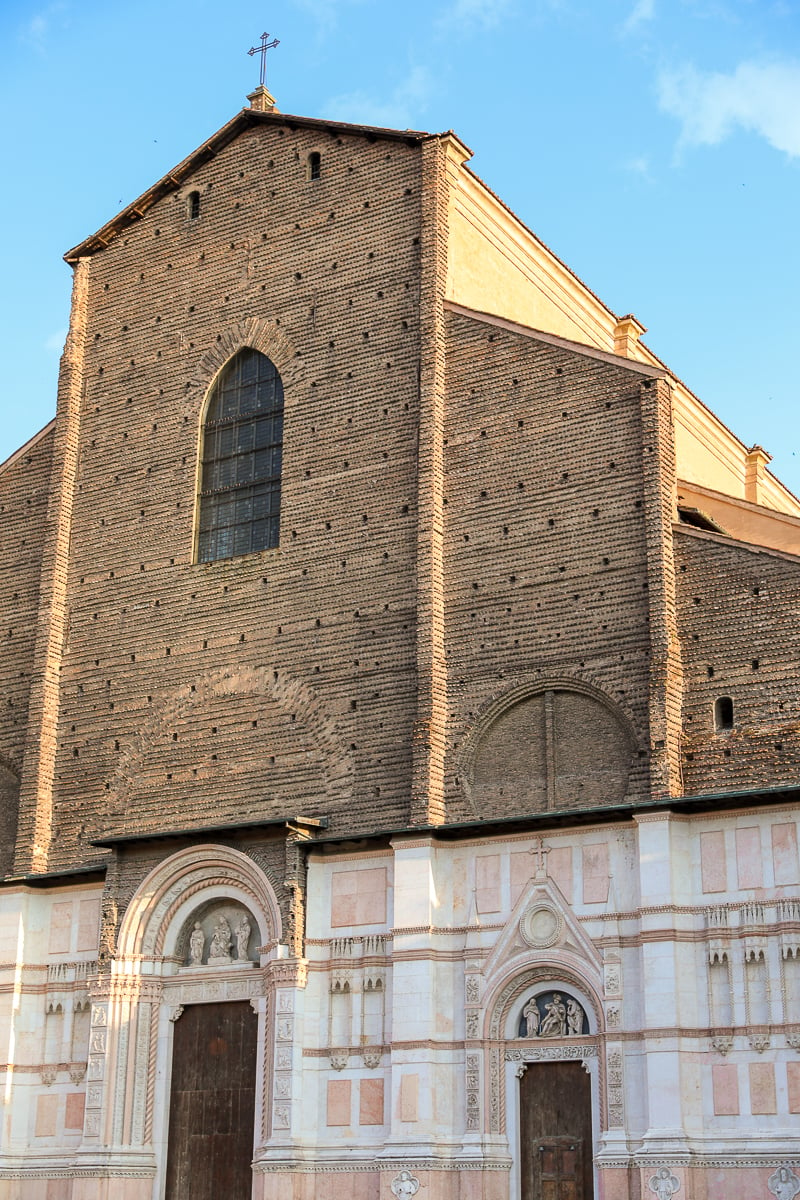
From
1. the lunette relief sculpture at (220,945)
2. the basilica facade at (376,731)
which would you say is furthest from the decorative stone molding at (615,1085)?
the lunette relief sculpture at (220,945)

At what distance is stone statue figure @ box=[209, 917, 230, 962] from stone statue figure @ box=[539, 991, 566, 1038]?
3.94 metres

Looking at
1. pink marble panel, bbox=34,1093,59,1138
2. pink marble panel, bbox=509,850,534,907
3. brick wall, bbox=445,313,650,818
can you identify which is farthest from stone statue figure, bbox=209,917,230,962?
pink marble panel, bbox=509,850,534,907

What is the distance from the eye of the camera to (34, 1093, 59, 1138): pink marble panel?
18.5 m

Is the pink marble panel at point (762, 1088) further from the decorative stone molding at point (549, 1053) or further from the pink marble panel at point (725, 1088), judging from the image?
the decorative stone molding at point (549, 1053)

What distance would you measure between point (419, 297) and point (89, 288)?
5.59 meters

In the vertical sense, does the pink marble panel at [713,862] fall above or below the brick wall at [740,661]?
below

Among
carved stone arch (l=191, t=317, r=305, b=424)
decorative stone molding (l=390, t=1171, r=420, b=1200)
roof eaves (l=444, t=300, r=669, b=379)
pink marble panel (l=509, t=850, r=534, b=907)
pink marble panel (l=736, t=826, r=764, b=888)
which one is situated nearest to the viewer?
pink marble panel (l=736, t=826, r=764, b=888)

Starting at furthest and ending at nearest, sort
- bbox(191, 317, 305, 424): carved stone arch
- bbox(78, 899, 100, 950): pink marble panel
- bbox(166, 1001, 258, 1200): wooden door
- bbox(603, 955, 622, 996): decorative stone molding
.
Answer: bbox(191, 317, 305, 424): carved stone arch
bbox(78, 899, 100, 950): pink marble panel
bbox(166, 1001, 258, 1200): wooden door
bbox(603, 955, 622, 996): decorative stone molding

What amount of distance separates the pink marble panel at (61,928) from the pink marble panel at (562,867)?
612cm

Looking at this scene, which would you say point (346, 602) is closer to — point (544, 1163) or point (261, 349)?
point (261, 349)

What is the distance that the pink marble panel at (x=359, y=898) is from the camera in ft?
56.5

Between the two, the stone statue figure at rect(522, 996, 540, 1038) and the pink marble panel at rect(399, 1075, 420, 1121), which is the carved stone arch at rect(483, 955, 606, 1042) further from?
the pink marble panel at rect(399, 1075, 420, 1121)

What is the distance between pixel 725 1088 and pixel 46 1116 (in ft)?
26.0

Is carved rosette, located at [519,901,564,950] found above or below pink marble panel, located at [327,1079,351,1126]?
above
